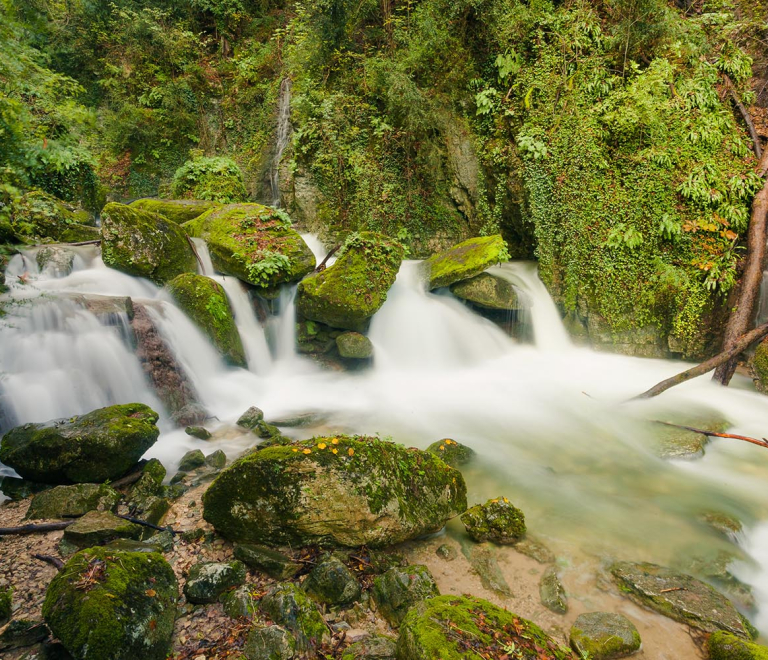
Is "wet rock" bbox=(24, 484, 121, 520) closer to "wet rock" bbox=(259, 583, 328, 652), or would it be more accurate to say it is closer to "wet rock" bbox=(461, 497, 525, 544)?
"wet rock" bbox=(259, 583, 328, 652)

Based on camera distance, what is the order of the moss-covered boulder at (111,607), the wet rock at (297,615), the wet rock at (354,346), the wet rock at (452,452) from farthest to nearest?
the wet rock at (354,346)
the wet rock at (452,452)
the wet rock at (297,615)
the moss-covered boulder at (111,607)

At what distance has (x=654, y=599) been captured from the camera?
3.14m

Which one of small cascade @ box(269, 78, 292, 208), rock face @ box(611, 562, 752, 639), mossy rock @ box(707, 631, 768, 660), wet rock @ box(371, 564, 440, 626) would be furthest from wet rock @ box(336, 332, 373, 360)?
small cascade @ box(269, 78, 292, 208)

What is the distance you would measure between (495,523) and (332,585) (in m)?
1.64

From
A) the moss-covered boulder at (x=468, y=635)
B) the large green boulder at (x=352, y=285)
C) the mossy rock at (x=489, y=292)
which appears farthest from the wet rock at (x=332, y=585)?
the mossy rock at (x=489, y=292)

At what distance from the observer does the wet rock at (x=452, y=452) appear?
498 centimetres

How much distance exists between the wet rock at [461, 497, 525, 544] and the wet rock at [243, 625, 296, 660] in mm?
1910

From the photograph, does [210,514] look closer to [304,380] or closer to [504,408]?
[304,380]

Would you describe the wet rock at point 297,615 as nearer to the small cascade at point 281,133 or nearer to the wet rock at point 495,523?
the wet rock at point 495,523

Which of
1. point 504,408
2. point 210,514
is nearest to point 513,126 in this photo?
point 504,408

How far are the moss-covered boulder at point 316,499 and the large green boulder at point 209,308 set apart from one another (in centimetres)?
402

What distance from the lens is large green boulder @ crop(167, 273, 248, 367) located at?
691cm

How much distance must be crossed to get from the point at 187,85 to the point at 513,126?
39.0ft

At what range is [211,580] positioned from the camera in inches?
112
